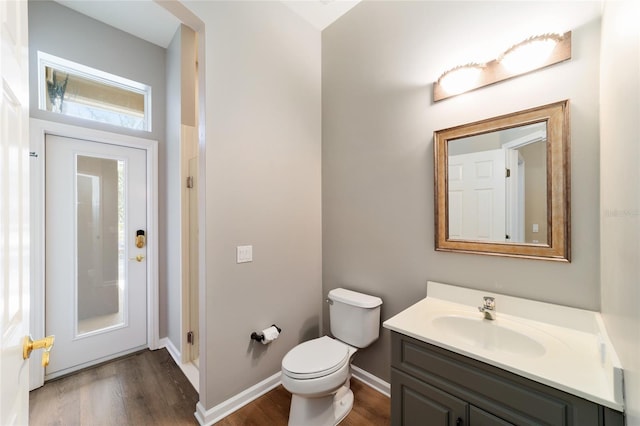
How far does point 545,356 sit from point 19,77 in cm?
195

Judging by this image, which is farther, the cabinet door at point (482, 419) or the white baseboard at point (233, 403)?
the white baseboard at point (233, 403)

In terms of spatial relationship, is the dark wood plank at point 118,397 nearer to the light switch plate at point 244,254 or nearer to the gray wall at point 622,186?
the light switch plate at point 244,254

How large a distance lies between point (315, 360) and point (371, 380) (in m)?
0.70

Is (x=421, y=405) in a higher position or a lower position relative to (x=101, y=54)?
lower

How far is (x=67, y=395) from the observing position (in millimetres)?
1879

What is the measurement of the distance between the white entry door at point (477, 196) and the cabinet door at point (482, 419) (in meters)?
0.82

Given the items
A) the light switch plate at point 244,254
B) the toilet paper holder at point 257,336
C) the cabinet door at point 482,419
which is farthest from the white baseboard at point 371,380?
the light switch plate at point 244,254

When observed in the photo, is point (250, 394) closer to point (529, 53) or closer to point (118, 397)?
point (118, 397)

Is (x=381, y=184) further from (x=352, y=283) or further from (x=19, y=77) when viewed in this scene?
(x=19, y=77)

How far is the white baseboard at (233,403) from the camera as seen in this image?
5.35 ft

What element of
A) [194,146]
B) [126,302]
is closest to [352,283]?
[194,146]

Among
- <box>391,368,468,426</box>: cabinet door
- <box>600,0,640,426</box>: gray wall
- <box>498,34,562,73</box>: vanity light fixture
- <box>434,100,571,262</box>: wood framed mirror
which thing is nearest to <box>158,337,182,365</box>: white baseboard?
<box>391,368,468,426</box>: cabinet door

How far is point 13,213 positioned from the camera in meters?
0.61

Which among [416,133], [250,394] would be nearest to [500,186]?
[416,133]
